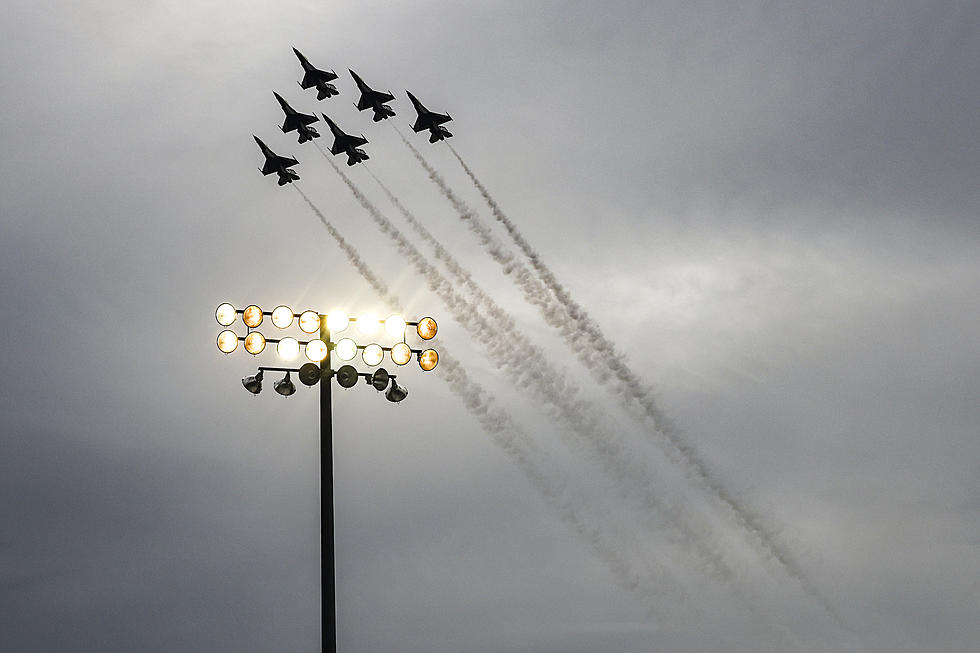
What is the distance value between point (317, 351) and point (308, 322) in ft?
1.81

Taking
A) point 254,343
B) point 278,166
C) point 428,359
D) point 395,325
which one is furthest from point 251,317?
point 278,166

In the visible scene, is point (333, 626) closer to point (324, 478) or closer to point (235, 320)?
point (324, 478)

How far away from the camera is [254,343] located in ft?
50.9

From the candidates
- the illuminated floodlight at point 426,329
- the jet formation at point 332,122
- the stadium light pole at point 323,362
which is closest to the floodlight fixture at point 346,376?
the stadium light pole at point 323,362

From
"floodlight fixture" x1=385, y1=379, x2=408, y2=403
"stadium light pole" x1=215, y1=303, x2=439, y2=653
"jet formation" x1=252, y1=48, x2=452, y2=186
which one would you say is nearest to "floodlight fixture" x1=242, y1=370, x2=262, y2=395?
"stadium light pole" x1=215, y1=303, x2=439, y2=653

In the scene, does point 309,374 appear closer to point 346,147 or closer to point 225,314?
point 225,314

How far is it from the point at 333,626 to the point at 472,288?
2575cm

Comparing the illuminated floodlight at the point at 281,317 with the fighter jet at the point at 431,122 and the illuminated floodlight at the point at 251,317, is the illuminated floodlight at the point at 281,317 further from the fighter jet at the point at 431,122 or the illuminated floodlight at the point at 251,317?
the fighter jet at the point at 431,122

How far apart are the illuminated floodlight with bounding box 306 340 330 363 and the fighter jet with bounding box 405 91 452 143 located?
28.9 metres

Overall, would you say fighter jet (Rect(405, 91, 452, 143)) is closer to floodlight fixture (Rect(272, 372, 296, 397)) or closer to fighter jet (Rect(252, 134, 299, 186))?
fighter jet (Rect(252, 134, 299, 186))

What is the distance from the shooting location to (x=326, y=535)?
48.7 ft

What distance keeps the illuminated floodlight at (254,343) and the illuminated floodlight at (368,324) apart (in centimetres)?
150

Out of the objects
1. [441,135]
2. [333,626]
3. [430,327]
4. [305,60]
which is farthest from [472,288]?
[333,626]

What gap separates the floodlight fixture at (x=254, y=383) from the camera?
51.5ft
